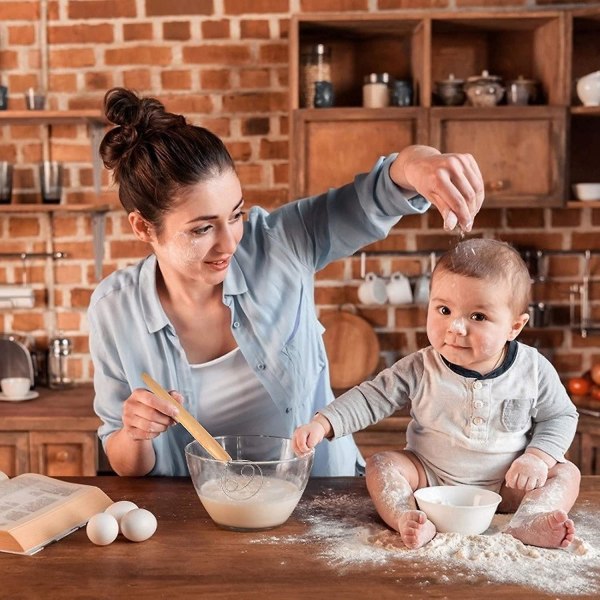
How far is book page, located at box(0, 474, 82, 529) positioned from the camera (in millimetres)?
1395

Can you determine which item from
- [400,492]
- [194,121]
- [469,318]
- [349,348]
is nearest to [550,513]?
[400,492]

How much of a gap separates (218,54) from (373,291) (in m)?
1.03

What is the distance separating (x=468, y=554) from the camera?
1.29m

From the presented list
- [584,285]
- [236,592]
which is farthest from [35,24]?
[236,592]

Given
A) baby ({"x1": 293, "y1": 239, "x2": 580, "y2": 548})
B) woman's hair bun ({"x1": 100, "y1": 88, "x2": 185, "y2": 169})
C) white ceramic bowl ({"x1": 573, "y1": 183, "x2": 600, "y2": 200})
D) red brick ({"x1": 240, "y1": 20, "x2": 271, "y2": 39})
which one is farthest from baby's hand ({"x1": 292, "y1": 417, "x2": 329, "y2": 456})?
red brick ({"x1": 240, "y1": 20, "x2": 271, "y2": 39})

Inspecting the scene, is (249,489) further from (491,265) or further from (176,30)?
(176,30)

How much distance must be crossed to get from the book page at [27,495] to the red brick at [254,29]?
2.12 meters

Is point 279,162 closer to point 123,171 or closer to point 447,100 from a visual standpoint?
point 447,100

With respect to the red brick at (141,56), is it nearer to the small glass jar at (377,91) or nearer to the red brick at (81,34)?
the red brick at (81,34)

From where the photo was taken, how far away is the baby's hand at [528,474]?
1.47 meters

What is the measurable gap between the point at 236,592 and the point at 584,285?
8.07ft

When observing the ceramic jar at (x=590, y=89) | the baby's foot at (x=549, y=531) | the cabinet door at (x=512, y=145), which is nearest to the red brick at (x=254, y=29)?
the cabinet door at (x=512, y=145)

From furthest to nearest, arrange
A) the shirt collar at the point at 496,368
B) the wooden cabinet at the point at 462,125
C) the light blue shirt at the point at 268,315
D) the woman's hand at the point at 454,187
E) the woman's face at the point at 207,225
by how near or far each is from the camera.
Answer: the wooden cabinet at the point at 462,125 → the light blue shirt at the point at 268,315 → the woman's face at the point at 207,225 → the shirt collar at the point at 496,368 → the woman's hand at the point at 454,187

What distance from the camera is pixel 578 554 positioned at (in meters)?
1.30
